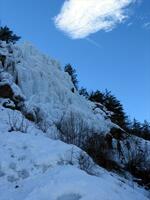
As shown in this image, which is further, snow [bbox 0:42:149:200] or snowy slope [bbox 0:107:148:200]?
snow [bbox 0:42:149:200]

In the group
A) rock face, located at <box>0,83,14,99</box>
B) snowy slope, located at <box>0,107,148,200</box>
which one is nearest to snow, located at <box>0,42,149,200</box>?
snowy slope, located at <box>0,107,148,200</box>

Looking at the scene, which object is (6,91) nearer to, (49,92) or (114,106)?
(49,92)

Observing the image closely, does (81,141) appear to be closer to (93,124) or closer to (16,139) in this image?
(93,124)

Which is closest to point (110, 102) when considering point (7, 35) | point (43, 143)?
point (7, 35)

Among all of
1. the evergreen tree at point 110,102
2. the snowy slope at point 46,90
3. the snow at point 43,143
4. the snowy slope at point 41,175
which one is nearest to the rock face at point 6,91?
the snow at point 43,143

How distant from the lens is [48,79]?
2322 cm

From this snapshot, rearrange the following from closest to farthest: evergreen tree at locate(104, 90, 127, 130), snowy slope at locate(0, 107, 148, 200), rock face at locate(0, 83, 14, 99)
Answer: snowy slope at locate(0, 107, 148, 200) → rock face at locate(0, 83, 14, 99) → evergreen tree at locate(104, 90, 127, 130)

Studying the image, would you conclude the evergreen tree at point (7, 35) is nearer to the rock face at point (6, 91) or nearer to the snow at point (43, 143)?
the snow at point (43, 143)

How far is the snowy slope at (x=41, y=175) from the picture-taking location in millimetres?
7535

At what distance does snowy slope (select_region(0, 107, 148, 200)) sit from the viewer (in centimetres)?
754

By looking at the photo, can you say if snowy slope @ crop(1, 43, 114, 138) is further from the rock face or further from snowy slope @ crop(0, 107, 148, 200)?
snowy slope @ crop(0, 107, 148, 200)

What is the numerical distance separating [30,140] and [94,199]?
18.3ft

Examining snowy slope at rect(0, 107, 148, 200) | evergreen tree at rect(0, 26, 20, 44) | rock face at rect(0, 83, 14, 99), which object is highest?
evergreen tree at rect(0, 26, 20, 44)

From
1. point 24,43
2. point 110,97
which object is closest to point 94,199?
point 24,43
